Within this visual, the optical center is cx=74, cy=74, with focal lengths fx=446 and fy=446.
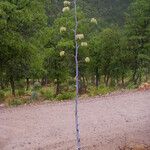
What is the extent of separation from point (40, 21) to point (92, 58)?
60.4ft

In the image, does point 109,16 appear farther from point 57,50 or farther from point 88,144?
point 88,144

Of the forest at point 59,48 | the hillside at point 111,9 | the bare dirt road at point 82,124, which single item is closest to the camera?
the bare dirt road at point 82,124

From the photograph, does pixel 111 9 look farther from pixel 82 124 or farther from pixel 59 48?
pixel 82 124

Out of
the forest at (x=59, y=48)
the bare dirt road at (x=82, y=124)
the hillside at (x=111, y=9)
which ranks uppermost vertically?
the hillside at (x=111, y=9)

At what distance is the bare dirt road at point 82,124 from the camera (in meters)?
12.9

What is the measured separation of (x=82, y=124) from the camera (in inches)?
578

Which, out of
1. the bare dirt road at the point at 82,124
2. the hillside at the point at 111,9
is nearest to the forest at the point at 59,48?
the bare dirt road at the point at 82,124

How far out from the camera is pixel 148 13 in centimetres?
3469

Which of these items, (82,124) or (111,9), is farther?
(111,9)

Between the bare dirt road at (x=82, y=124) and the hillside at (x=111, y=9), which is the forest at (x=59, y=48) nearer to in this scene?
the bare dirt road at (x=82, y=124)

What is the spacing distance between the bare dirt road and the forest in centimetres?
170

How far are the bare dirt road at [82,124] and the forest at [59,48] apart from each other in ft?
5.57

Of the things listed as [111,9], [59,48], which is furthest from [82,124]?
[111,9]

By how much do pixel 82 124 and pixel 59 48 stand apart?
15456 mm
